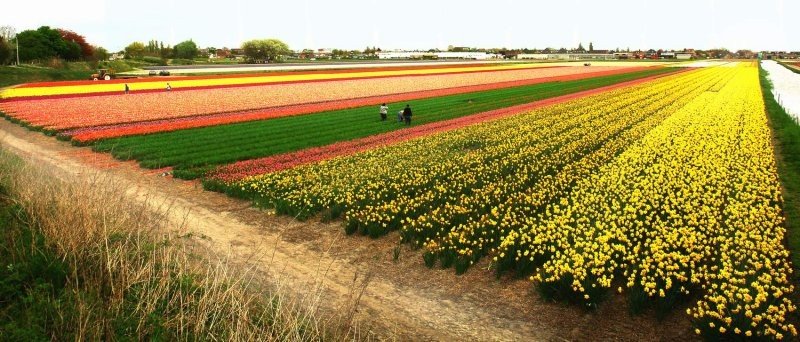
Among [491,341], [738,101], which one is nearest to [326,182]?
[491,341]

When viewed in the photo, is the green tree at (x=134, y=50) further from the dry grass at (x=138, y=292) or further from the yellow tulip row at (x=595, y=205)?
the dry grass at (x=138, y=292)

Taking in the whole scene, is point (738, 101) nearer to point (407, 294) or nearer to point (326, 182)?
point (326, 182)

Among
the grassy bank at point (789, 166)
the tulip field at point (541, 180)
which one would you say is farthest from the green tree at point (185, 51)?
the grassy bank at point (789, 166)

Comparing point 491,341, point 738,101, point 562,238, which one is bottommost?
point 491,341

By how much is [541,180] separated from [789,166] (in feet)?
31.4

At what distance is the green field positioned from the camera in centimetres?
2241

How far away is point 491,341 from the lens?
8078mm

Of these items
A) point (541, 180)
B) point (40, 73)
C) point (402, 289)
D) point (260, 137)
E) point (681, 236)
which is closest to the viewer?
point (402, 289)

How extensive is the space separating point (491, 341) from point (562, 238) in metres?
3.61

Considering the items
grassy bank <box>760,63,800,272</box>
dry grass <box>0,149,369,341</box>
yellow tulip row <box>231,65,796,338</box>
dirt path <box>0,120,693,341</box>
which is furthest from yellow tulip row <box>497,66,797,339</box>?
dry grass <box>0,149,369,341</box>

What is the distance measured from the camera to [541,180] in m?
16.4

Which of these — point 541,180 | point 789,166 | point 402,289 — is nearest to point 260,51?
point 541,180

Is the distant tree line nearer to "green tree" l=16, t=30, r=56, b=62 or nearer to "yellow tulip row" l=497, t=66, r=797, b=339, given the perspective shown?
"green tree" l=16, t=30, r=56, b=62

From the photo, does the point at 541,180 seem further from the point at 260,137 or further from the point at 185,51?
the point at 185,51
